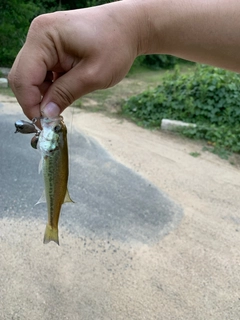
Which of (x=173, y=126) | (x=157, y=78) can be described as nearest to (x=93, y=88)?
(x=173, y=126)

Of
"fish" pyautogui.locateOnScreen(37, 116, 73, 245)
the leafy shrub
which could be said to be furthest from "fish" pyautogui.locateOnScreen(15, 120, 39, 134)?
the leafy shrub

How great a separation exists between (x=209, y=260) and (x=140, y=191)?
49.4 inches

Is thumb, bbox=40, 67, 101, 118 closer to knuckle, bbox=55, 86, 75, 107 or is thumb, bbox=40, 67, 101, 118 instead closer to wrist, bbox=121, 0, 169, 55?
knuckle, bbox=55, 86, 75, 107

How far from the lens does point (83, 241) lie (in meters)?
3.30

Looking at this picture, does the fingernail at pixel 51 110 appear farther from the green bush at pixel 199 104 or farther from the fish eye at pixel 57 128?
the green bush at pixel 199 104

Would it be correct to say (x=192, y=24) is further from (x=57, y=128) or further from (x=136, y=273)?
(x=136, y=273)

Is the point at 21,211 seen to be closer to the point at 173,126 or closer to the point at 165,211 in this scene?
the point at 165,211

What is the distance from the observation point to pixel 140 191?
4227 mm

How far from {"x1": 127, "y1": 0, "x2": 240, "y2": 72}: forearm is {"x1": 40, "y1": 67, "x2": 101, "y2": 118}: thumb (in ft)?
1.10

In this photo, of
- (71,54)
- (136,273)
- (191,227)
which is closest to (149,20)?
(71,54)

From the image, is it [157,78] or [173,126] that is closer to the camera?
[173,126]

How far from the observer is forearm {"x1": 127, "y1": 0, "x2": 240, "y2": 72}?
1.55 metres

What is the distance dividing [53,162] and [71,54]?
44 centimetres

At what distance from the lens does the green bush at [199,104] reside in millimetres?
6434
